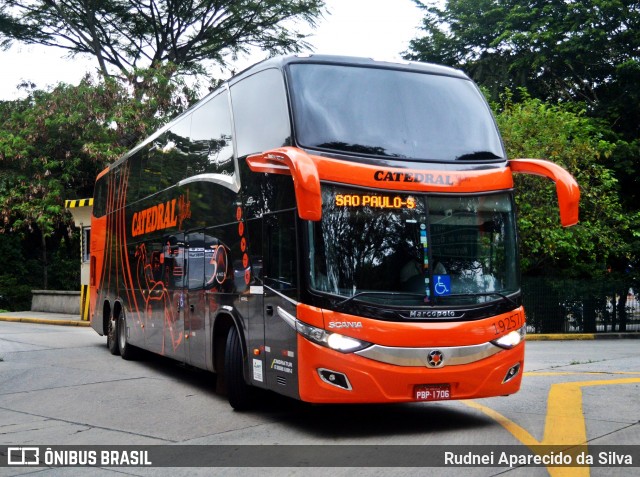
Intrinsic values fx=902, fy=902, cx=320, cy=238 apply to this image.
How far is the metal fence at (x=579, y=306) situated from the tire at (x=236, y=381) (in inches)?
713

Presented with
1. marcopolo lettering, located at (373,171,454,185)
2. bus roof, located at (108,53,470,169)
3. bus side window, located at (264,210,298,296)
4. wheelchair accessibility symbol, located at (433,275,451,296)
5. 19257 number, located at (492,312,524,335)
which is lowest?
19257 number, located at (492,312,524,335)

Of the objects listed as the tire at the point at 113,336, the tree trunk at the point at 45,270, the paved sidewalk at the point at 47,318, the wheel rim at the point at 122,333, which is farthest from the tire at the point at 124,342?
the tree trunk at the point at 45,270

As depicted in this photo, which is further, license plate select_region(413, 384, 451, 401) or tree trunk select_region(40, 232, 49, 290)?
tree trunk select_region(40, 232, 49, 290)

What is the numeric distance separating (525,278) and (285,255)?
789 inches

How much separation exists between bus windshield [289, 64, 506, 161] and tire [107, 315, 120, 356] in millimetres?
10335

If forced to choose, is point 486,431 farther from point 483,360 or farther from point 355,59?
point 355,59

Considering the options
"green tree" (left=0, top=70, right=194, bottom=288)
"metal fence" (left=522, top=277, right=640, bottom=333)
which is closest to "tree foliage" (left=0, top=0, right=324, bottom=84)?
"green tree" (left=0, top=70, right=194, bottom=288)

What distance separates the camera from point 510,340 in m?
9.44

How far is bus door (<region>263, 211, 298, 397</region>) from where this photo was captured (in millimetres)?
9180

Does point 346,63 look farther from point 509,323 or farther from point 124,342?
point 124,342

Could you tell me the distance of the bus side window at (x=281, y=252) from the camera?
9234mm

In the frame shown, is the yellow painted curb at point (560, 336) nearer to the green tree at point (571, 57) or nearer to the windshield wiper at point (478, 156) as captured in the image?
the green tree at point (571, 57)

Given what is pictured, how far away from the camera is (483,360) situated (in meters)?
9.20

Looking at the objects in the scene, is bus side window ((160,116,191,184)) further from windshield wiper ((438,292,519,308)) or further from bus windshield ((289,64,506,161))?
windshield wiper ((438,292,519,308))
